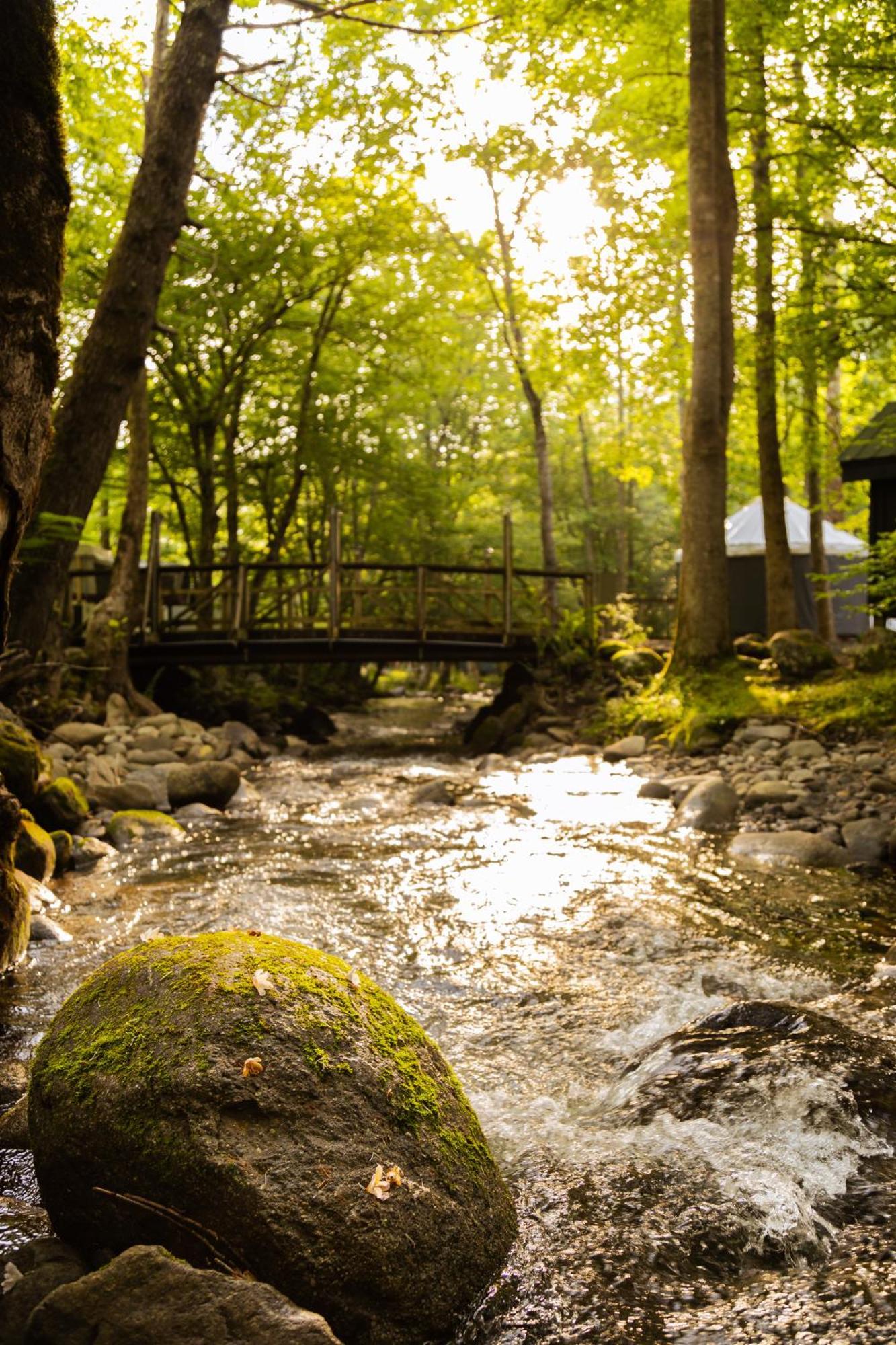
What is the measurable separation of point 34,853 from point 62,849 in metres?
0.68

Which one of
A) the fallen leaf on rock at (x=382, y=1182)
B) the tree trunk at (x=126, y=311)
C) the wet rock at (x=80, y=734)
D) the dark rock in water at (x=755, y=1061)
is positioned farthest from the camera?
the wet rock at (x=80, y=734)

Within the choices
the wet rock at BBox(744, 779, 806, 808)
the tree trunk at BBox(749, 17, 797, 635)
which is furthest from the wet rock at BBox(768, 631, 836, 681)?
the wet rock at BBox(744, 779, 806, 808)

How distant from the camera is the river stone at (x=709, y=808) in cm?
848

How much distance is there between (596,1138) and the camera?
3.23 metres

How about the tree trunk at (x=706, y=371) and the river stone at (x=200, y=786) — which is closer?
the river stone at (x=200, y=786)

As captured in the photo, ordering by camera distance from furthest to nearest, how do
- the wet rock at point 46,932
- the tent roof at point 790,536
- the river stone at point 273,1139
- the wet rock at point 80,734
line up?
the tent roof at point 790,536 < the wet rock at point 80,734 < the wet rock at point 46,932 < the river stone at point 273,1139

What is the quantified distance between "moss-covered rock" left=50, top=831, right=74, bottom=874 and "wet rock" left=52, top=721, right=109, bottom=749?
371cm

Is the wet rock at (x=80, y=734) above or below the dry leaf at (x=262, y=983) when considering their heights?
below

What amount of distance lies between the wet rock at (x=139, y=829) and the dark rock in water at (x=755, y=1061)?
5402 mm

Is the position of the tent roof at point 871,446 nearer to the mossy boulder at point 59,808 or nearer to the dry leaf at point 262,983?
the mossy boulder at point 59,808

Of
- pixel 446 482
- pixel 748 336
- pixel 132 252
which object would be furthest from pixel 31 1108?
pixel 446 482

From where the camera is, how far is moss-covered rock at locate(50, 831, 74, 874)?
23.2 ft

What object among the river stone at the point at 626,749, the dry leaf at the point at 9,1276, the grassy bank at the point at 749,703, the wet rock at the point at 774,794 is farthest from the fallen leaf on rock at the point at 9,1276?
the river stone at the point at 626,749

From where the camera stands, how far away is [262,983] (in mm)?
2607
